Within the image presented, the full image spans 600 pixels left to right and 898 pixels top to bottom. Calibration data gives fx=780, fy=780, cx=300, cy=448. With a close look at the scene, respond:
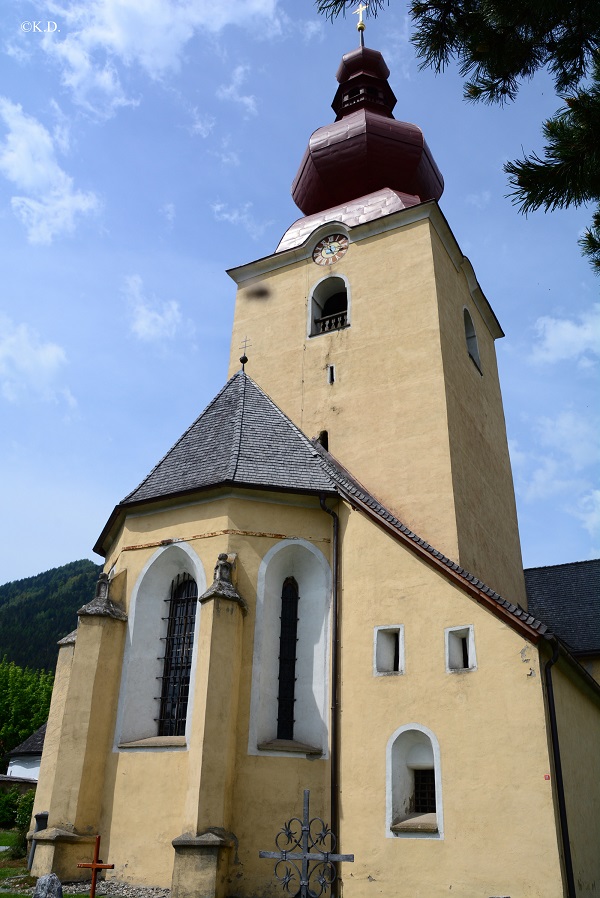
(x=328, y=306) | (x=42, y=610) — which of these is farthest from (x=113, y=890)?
(x=42, y=610)

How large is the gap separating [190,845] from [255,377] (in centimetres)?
1193

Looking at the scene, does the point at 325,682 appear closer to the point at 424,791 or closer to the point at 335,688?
the point at 335,688

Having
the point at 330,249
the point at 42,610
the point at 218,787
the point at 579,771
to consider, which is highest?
the point at 42,610

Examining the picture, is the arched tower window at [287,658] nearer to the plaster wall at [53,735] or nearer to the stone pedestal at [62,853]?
the stone pedestal at [62,853]

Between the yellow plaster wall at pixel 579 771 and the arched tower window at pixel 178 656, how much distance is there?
18.8 feet

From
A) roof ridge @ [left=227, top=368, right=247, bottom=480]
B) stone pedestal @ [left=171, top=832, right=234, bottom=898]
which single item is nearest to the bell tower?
roof ridge @ [left=227, top=368, right=247, bottom=480]

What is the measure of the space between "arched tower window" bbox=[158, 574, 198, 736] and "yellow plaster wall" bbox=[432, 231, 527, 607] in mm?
5252

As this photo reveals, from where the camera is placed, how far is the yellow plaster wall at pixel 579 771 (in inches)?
424

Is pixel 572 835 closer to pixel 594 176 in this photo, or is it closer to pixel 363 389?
pixel 594 176

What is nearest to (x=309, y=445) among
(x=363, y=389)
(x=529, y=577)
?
(x=363, y=389)

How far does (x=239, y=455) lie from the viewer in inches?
560

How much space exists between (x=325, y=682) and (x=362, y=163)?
51.9 feet

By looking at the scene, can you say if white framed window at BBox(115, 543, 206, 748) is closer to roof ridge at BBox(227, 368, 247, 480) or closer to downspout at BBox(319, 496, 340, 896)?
roof ridge at BBox(227, 368, 247, 480)

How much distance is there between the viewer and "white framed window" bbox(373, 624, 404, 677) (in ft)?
38.7
